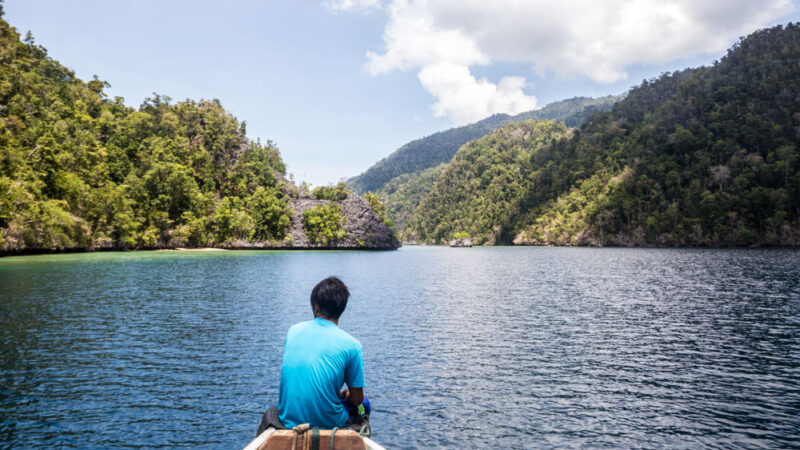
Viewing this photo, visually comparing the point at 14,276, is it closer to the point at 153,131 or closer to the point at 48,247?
the point at 48,247

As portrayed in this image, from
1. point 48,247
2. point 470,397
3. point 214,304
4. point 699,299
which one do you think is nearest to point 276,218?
point 48,247

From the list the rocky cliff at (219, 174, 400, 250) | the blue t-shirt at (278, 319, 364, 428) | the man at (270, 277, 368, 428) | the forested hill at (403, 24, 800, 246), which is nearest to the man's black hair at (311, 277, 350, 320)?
the man at (270, 277, 368, 428)

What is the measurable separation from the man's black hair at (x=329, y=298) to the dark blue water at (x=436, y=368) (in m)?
5.90

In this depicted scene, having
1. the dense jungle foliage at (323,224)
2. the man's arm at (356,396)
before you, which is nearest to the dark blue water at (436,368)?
the man's arm at (356,396)

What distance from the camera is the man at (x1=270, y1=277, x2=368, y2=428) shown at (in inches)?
213

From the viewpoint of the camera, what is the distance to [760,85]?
465ft

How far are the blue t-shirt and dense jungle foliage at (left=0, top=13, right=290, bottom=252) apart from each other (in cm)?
6913

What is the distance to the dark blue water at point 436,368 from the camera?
34.6ft

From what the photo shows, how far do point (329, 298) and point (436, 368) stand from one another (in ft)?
36.9

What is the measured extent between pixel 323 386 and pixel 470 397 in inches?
345

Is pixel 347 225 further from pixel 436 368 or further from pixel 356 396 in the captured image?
pixel 356 396

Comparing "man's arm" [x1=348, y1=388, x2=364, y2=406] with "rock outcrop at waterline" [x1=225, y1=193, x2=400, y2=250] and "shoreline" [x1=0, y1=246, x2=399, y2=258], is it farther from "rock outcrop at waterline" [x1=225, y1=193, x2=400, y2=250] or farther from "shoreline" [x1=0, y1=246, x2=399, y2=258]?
"rock outcrop at waterline" [x1=225, y1=193, x2=400, y2=250]

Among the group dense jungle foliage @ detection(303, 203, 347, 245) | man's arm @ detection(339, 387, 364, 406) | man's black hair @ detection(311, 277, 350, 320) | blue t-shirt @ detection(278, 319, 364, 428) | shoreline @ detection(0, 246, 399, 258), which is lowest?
shoreline @ detection(0, 246, 399, 258)

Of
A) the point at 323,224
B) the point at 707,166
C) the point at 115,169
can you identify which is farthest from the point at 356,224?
the point at 707,166
